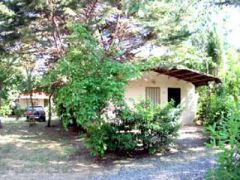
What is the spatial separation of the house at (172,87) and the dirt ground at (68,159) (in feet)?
13.9

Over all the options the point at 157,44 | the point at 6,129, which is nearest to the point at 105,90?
the point at 157,44

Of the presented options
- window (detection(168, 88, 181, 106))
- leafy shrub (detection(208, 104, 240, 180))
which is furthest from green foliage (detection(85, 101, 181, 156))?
window (detection(168, 88, 181, 106))

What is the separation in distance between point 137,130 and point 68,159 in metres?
2.51

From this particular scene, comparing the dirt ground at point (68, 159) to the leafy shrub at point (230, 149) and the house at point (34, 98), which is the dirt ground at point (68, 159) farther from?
the leafy shrub at point (230, 149)

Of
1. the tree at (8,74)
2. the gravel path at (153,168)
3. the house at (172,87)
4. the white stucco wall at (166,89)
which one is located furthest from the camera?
the white stucco wall at (166,89)

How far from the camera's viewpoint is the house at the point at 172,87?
741 inches

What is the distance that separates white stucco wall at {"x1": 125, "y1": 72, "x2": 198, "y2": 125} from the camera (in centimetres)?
1894

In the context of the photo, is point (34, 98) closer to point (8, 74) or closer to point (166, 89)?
point (8, 74)

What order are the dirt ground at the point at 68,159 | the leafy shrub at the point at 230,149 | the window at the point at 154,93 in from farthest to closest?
the window at the point at 154,93 < the dirt ground at the point at 68,159 < the leafy shrub at the point at 230,149

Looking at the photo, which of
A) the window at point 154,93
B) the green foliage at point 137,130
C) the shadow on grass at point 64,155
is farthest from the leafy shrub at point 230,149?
the window at point 154,93

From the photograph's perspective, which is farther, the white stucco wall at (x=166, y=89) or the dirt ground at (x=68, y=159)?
the white stucco wall at (x=166, y=89)

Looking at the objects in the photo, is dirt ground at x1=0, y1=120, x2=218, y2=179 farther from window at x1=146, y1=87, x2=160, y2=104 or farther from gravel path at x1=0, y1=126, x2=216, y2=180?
window at x1=146, y1=87, x2=160, y2=104

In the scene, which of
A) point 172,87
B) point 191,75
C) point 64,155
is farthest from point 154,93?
point 64,155

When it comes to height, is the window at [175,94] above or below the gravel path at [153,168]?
above
